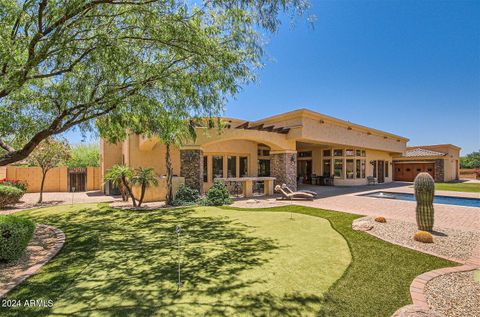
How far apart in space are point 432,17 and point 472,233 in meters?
8.69

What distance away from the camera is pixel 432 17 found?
10367 mm

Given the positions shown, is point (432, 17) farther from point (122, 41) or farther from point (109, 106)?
point (109, 106)

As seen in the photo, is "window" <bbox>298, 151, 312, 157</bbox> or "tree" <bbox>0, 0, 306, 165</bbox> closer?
"tree" <bbox>0, 0, 306, 165</bbox>

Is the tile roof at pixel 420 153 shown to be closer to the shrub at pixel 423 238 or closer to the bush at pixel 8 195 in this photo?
the shrub at pixel 423 238

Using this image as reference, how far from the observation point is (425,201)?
780cm

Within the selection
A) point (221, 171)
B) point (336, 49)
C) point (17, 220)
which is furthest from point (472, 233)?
point (221, 171)

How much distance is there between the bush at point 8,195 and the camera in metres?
12.9

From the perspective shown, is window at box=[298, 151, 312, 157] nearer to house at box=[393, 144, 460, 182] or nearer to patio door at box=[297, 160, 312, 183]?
patio door at box=[297, 160, 312, 183]

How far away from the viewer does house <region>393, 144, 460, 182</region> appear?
107ft

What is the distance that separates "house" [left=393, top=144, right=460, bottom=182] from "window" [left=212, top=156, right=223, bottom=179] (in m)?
27.8

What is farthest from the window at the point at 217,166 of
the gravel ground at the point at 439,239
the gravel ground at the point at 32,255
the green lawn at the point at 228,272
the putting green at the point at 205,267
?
the gravel ground at the point at 439,239

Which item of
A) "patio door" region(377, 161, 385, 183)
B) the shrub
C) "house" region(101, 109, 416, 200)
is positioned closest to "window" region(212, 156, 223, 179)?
"house" region(101, 109, 416, 200)

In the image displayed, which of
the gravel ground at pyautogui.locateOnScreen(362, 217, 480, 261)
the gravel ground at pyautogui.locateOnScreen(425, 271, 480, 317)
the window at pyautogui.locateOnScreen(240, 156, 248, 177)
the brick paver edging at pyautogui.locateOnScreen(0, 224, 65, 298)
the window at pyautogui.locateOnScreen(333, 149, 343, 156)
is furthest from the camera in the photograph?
the window at pyautogui.locateOnScreen(333, 149, 343, 156)

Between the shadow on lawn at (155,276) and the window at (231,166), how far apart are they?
35.5 feet
